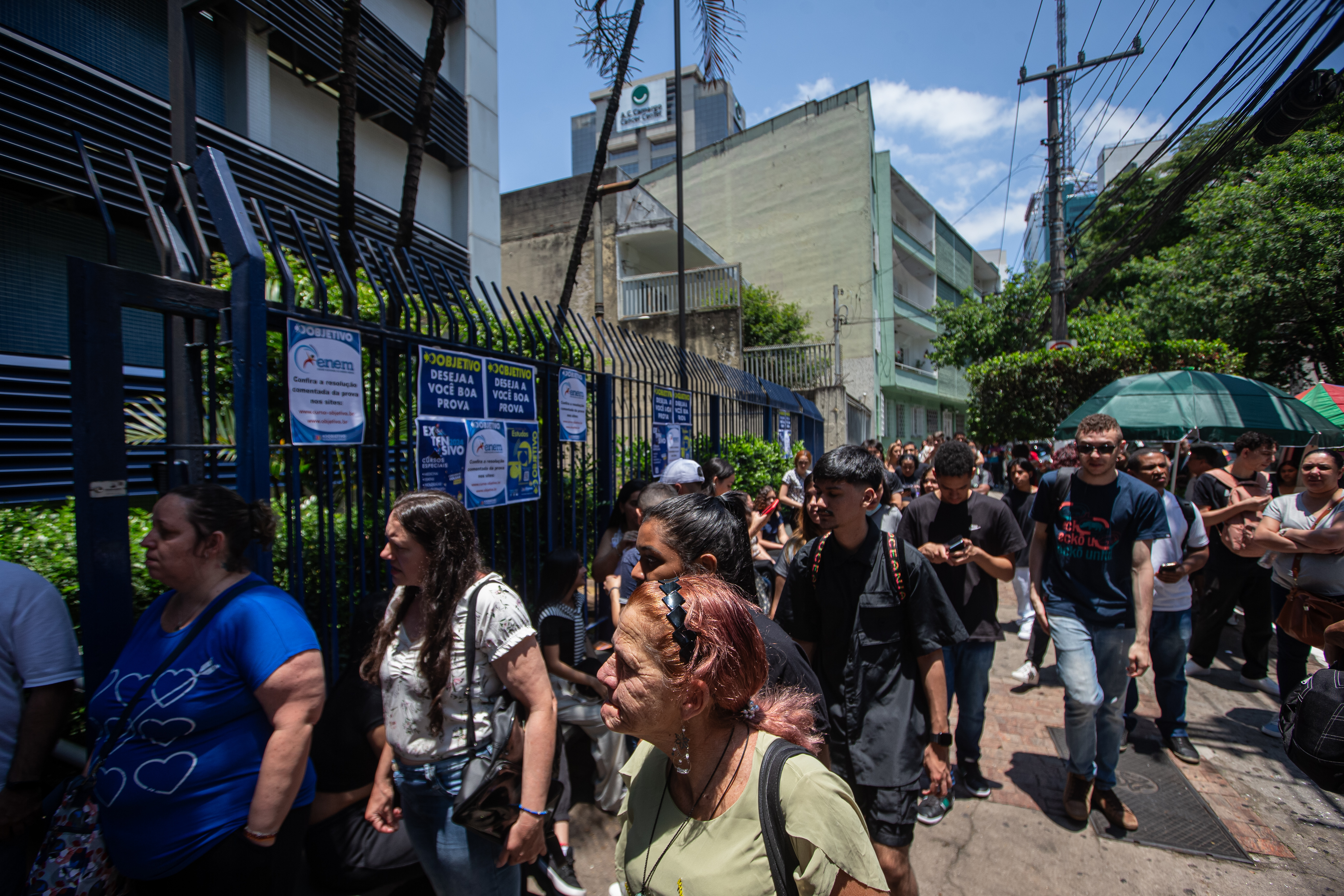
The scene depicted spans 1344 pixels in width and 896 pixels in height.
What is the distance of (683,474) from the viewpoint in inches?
153

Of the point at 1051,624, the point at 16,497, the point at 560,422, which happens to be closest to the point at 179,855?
the point at 560,422

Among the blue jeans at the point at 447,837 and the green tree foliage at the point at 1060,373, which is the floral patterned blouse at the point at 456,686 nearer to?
the blue jeans at the point at 447,837

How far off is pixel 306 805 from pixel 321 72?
34.5 feet

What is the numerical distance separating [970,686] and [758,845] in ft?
9.04

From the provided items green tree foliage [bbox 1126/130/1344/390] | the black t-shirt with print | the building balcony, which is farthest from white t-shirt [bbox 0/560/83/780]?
the building balcony

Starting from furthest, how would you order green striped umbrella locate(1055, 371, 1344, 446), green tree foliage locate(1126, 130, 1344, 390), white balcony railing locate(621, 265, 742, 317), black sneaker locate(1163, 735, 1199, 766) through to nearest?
white balcony railing locate(621, 265, 742, 317)
green tree foliage locate(1126, 130, 1344, 390)
green striped umbrella locate(1055, 371, 1344, 446)
black sneaker locate(1163, 735, 1199, 766)

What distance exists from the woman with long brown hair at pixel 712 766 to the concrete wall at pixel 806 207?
21314 millimetres

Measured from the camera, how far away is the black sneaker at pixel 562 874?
9.46 feet

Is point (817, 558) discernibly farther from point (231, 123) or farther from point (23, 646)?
point (231, 123)

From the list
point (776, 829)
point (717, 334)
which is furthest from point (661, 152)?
point (776, 829)

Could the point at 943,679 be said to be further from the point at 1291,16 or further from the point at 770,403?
the point at 770,403

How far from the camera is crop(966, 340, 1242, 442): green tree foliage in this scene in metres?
11.6

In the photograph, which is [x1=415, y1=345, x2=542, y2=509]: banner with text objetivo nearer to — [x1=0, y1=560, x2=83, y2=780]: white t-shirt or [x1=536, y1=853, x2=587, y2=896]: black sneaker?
[x1=0, y1=560, x2=83, y2=780]: white t-shirt

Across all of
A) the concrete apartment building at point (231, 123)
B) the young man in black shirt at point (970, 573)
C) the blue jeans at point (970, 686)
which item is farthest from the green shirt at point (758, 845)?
the concrete apartment building at point (231, 123)
